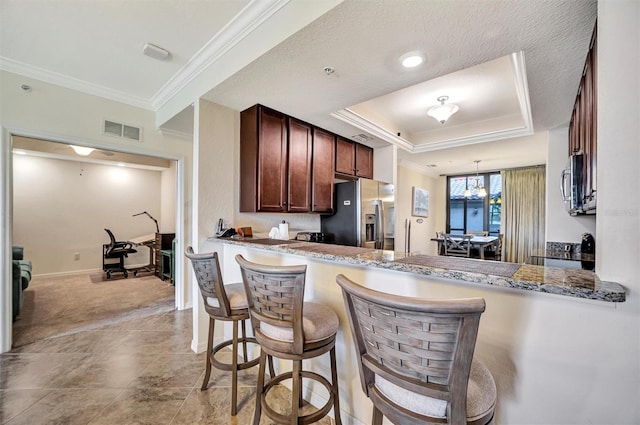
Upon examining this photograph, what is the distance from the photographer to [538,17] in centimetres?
139

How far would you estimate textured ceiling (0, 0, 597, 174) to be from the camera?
1.41 meters

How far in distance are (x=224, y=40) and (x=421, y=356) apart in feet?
7.93

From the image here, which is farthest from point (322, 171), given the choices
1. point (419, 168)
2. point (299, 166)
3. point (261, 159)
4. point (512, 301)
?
point (419, 168)

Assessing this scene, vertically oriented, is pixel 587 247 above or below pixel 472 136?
below

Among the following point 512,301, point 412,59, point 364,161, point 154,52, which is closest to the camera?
point 512,301

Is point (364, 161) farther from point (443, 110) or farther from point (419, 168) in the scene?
point (419, 168)

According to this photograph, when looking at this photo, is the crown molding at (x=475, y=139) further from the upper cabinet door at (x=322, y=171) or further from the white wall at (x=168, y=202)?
the white wall at (x=168, y=202)

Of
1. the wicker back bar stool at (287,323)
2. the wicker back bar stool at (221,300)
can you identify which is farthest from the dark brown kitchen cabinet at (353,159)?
the wicker back bar stool at (287,323)

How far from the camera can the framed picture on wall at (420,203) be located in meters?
5.91

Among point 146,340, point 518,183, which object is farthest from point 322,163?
point 518,183

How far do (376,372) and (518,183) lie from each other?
22.6 feet

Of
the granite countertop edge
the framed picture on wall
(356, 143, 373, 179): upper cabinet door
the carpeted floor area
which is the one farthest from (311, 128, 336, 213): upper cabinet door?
the framed picture on wall

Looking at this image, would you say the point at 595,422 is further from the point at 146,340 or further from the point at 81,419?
the point at 146,340

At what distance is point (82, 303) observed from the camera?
3764mm
